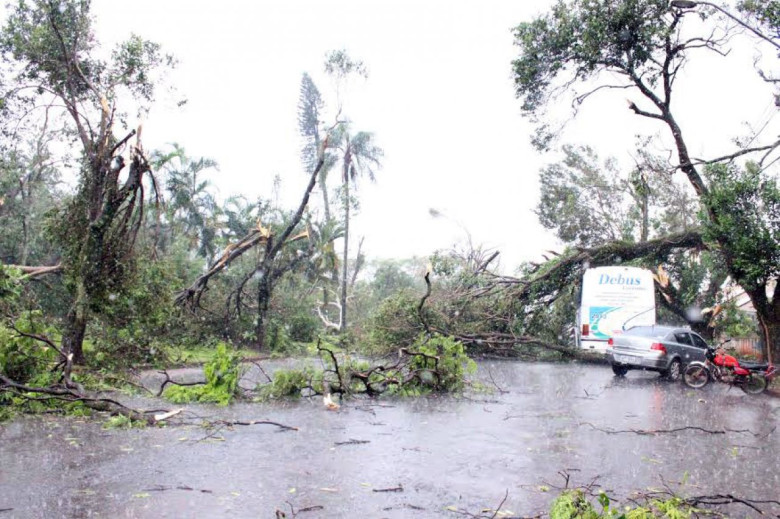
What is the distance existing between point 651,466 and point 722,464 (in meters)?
0.94

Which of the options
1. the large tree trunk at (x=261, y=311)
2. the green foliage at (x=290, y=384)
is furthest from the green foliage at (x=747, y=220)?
the large tree trunk at (x=261, y=311)

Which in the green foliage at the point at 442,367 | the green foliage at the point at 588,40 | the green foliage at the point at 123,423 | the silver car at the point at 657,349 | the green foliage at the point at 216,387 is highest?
the green foliage at the point at 588,40

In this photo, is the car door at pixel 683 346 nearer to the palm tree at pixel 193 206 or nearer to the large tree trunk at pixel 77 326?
the large tree trunk at pixel 77 326

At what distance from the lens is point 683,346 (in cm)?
1728

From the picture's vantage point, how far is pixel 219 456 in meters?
7.41

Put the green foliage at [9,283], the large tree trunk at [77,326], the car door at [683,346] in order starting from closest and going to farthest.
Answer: the green foliage at [9,283] < the large tree trunk at [77,326] < the car door at [683,346]

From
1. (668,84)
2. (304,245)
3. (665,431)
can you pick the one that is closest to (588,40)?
(668,84)

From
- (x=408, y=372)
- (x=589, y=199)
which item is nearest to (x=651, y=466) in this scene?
(x=408, y=372)

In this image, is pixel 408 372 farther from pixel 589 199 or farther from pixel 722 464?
pixel 589 199

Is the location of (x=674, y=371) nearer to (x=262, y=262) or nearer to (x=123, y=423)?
(x=262, y=262)

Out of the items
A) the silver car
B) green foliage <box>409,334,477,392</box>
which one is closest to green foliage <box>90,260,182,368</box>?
green foliage <box>409,334,477,392</box>

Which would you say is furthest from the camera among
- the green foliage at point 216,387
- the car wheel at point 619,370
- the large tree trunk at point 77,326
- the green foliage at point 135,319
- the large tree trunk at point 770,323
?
the car wheel at point 619,370

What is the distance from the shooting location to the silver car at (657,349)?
16922 millimetres

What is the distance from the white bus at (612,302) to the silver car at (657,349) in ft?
8.76
